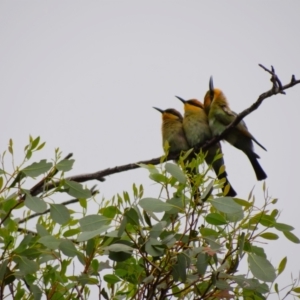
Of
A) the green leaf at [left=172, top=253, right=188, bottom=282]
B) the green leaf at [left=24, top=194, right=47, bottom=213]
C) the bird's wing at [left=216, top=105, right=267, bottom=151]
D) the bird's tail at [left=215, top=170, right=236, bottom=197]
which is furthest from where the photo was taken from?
the bird's wing at [left=216, top=105, right=267, bottom=151]

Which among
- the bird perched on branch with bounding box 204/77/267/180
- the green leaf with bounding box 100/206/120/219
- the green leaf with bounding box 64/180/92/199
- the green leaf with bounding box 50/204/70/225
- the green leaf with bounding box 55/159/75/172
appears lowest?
the green leaf with bounding box 100/206/120/219

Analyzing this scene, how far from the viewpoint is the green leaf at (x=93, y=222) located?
121 cm

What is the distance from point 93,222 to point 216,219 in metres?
0.27

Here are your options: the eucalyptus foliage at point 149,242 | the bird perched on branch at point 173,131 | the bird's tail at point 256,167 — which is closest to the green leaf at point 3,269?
the eucalyptus foliage at point 149,242

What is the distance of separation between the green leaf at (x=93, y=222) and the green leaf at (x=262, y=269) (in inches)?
12.6

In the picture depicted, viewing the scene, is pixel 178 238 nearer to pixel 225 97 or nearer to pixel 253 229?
pixel 253 229

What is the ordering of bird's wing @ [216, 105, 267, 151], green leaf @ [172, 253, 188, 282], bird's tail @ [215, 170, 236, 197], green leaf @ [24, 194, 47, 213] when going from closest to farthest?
1. green leaf @ [172, 253, 188, 282]
2. green leaf @ [24, 194, 47, 213]
3. bird's tail @ [215, 170, 236, 197]
4. bird's wing @ [216, 105, 267, 151]

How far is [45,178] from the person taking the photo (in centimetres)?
136

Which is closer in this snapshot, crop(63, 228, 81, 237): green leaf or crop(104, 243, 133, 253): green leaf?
crop(104, 243, 133, 253): green leaf

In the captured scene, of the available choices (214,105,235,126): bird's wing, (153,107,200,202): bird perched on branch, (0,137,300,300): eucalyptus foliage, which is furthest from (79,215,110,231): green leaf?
(214,105,235,126): bird's wing

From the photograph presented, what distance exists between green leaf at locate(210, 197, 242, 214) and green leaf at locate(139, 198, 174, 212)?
97mm

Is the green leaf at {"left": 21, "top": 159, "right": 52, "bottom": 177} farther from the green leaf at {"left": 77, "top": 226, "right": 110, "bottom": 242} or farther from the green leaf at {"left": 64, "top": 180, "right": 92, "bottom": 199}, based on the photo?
the green leaf at {"left": 77, "top": 226, "right": 110, "bottom": 242}

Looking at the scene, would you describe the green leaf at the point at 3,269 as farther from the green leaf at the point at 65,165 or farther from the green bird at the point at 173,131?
the green bird at the point at 173,131

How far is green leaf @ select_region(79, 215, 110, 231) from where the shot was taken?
1.21 m
